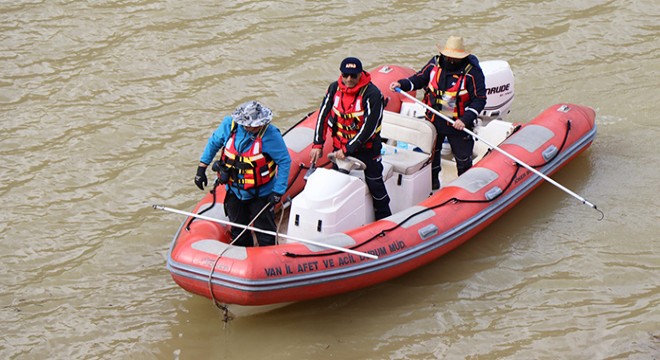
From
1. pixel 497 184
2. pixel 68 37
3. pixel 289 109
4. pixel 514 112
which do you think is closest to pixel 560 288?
pixel 497 184

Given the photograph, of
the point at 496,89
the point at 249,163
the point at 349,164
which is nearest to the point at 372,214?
the point at 349,164

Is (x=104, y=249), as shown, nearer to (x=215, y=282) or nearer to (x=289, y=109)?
(x=215, y=282)

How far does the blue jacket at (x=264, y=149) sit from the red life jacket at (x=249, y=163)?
0.09 ft

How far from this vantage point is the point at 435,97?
6.72 m

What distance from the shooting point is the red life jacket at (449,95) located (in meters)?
6.58

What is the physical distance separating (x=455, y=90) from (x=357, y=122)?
0.90 meters

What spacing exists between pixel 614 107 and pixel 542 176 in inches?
94.6

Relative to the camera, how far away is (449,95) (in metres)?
6.64

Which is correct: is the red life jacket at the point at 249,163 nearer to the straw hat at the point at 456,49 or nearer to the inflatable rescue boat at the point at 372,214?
the inflatable rescue boat at the point at 372,214

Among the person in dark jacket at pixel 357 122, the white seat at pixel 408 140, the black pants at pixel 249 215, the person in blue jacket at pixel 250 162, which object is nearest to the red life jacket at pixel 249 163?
the person in blue jacket at pixel 250 162

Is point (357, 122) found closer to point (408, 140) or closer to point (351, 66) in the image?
point (351, 66)

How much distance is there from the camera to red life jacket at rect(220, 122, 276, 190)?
223 inches

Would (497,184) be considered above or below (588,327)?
above

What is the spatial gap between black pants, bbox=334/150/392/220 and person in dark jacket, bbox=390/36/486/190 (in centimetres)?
70
